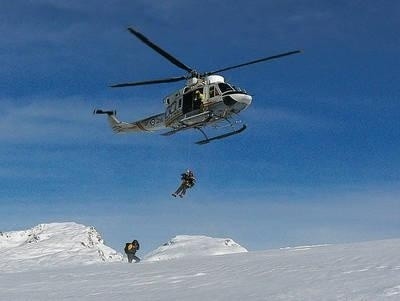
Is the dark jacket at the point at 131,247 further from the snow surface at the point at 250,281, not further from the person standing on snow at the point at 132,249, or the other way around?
the snow surface at the point at 250,281

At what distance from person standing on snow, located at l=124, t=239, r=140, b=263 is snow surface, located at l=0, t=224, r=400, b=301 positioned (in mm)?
8567

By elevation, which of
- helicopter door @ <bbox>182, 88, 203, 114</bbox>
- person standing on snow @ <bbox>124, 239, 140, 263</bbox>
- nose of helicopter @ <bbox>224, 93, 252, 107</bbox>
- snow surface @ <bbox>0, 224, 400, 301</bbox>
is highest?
helicopter door @ <bbox>182, 88, 203, 114</bbox>

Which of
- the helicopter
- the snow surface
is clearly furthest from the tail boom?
the snow surface

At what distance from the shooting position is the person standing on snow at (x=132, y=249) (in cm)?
2666

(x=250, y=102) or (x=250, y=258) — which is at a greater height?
(x=250, y=102)

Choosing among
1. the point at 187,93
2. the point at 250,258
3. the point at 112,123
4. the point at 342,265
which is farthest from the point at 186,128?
the point at 342,265

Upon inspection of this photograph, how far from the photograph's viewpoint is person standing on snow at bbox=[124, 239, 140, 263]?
26.7 meters

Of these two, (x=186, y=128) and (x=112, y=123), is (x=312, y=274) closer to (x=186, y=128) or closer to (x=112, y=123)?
(x=186, y=128)

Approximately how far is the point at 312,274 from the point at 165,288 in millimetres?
3328

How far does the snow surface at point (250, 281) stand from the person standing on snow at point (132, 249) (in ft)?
28.1

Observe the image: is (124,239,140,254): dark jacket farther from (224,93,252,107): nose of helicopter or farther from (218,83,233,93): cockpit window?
(218,83,233,93): cockpit window

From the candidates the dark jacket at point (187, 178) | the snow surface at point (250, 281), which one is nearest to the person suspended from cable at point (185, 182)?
the dark jacket at point (187, 178)

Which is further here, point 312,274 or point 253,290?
point 312,274

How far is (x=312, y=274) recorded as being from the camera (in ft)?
40.8
